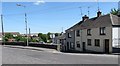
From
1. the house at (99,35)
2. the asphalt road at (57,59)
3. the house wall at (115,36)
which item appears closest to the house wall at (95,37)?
the house at (99,35)

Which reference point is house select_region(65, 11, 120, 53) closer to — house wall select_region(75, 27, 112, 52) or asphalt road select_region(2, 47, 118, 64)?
house wall select_region(75, 27, 112, 52)

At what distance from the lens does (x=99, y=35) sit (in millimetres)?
40156

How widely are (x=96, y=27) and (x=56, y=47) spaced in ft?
31.2

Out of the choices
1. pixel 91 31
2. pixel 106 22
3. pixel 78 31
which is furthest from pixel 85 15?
pixel 106 22

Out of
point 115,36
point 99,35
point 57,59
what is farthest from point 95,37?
point 57,59

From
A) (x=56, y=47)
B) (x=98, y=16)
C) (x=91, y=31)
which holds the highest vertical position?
(x=98, y=16)

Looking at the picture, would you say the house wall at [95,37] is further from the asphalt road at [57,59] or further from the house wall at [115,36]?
the asphalt road at [57,59]

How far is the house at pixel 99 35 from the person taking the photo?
37094mm

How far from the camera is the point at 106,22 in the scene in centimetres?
3941

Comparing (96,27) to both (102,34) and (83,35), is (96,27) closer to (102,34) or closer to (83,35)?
(102,34)

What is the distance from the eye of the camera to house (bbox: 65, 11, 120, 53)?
37094mm

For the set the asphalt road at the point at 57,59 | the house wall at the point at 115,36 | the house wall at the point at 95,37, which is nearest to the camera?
the asphalt road at the point at 57,59

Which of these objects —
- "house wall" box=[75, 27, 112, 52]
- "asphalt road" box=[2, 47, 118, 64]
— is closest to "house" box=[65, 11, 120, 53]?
"house wall" box=[75, 27, 112, 52]

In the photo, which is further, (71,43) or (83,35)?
(71,43)
